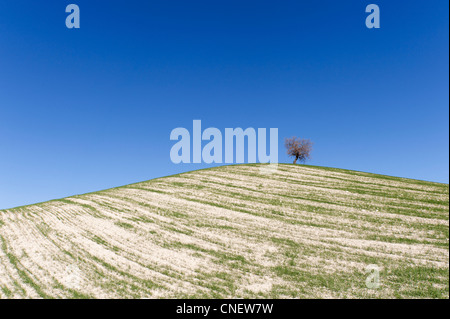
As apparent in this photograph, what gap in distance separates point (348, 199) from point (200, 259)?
18343 millimetres

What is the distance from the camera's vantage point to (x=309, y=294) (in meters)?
14.4

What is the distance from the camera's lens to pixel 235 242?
20703mm

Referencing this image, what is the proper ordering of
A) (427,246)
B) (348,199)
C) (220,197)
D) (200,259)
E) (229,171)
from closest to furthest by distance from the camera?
1. (200,259)
2. (427,246)
3. (348,199)
4. (220,197)
5. (229,171)

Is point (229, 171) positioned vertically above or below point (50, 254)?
above

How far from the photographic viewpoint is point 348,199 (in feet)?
92.8

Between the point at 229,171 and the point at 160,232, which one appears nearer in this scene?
the point at 160,232

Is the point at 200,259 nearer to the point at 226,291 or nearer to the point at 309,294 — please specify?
the point at 226,291

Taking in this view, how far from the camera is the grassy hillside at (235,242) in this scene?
49.9ft

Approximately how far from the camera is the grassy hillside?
49.9 ft
